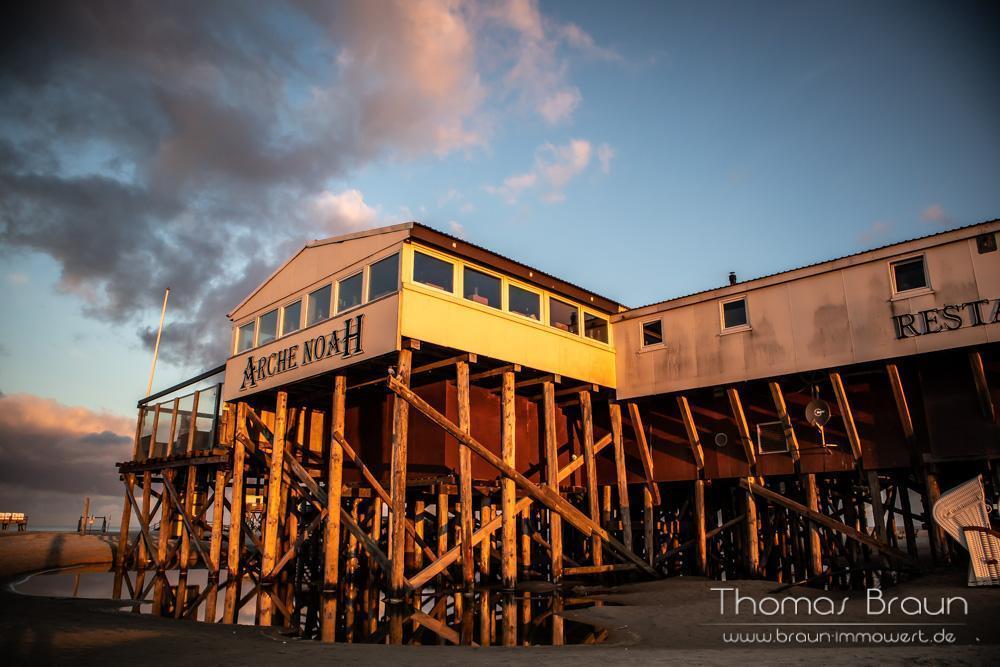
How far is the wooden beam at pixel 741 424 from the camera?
19.4 m

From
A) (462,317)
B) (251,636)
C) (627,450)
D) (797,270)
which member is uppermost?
(797,270)

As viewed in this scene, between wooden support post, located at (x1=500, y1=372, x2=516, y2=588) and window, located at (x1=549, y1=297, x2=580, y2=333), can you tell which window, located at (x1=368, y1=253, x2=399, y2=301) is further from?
window, located at (x1=549, y1=297, x2=580, y2=333)

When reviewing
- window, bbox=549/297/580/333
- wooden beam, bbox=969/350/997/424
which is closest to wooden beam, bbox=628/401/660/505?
window, bbox=549/297/580/333

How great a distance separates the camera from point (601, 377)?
68.9ft

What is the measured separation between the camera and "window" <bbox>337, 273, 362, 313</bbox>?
17.5 metres

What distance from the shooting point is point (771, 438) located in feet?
64.5

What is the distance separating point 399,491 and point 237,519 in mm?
7609

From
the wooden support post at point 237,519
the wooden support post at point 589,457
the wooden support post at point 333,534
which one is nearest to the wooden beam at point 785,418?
the wooden support post at point 589,457

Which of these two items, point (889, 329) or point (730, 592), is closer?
point (730, 592)

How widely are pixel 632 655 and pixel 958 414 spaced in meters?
12.2

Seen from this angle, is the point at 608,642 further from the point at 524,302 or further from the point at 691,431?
the point at 691,431

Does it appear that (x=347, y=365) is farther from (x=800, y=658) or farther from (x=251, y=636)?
(x=800, y=658)

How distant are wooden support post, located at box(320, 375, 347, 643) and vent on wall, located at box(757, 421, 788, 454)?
465 inches

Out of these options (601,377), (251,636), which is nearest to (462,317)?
(601,377)
